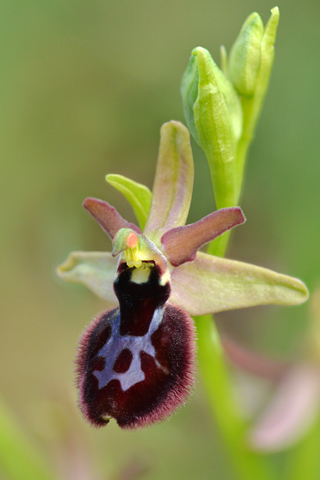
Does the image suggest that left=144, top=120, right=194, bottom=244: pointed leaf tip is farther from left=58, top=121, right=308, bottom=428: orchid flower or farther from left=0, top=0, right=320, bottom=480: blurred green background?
left=0, top=0, right=320, bottom=480: blurred green background

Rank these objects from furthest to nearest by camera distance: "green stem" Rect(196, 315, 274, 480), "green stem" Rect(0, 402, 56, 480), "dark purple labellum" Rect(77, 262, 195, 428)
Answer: "green stem" Rect(0, 402, 56, 480), "green stem" Rect(196, 315, 274, 480), "dark purple labellum" Rect(77, 262, 195, 428)

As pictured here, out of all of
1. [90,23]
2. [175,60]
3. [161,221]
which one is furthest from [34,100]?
[161,221]

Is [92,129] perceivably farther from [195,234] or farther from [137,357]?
[137,357]

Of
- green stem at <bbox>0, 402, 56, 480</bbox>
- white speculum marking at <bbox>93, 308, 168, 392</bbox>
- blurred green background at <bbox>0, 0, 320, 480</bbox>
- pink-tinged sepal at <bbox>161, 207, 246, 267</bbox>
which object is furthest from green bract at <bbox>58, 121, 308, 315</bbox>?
blurred green background at <bbox>0, 0, 320, 480</bbox>

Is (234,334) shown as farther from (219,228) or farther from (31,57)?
(219,228)

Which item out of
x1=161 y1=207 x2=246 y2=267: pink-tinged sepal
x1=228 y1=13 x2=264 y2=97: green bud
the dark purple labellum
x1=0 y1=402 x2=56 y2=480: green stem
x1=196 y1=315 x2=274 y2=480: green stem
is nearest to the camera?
the dark purple labellum

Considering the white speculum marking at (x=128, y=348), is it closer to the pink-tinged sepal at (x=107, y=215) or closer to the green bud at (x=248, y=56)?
the pink-tinged sepal at (x=107, y=215)

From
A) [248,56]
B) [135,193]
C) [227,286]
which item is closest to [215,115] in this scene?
[248,56]
